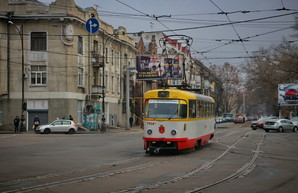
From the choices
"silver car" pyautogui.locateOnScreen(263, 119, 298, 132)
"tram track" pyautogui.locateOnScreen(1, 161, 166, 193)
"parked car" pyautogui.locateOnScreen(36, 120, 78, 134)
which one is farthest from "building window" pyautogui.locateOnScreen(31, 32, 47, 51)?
"tram track" pyautogui.locateOnScreen(1, 161, 166, 193)

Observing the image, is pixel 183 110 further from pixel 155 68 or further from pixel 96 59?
pixel 96 59

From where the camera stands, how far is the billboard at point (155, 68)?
50938 millimetres

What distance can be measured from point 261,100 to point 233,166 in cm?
7622

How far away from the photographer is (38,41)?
4741cm

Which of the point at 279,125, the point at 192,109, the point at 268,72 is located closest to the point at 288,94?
the point at 268,72

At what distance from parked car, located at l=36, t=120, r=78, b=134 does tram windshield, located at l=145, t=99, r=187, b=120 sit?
23769 mm

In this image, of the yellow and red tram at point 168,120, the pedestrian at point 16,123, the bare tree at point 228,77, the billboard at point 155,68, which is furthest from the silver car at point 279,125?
the bare tree at point 228,77

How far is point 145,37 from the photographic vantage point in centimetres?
9131

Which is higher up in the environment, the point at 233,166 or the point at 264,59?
the point at 264,59

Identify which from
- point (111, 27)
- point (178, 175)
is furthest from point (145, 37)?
point (178, 175)

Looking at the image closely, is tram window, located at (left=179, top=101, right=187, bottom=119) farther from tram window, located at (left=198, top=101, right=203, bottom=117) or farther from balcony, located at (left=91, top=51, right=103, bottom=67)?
balcony, located at (left=91, top=51, right=103, bottom=67)

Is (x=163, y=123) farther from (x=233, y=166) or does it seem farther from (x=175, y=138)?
(x=233, y=166)

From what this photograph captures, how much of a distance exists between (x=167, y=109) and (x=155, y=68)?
32123mm

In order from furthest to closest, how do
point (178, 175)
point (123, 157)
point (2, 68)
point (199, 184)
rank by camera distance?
point (2, 68), point (123, 157), point (178, 175), point (199, 184)
